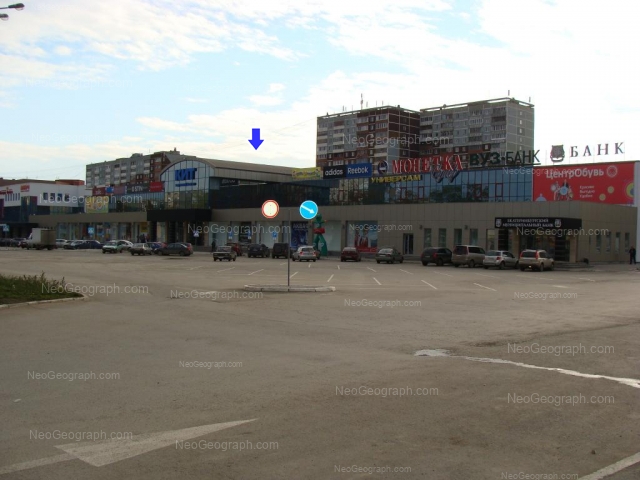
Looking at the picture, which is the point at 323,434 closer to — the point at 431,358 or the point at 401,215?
the point at 431,358

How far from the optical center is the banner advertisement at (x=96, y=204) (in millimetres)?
108250

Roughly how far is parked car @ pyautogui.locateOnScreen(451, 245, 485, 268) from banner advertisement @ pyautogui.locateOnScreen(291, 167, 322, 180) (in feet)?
102

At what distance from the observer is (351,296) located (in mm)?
21625

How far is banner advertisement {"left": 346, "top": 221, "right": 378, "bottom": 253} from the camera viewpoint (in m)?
67.4

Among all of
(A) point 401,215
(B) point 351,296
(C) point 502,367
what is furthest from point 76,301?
(A) point 401,215

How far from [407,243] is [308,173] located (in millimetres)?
20654
